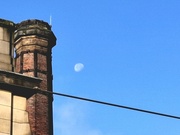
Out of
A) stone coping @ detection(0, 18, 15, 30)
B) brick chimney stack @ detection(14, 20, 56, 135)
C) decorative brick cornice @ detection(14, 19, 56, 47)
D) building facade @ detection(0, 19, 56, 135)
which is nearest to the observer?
building facade @ detection(0, 19, 56, 135)

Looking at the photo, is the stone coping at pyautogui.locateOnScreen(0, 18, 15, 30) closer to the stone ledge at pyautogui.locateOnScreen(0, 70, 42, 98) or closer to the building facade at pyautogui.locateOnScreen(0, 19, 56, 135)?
the building facade at pyautogui.locateOnScreen(0, 19, 56, 135)

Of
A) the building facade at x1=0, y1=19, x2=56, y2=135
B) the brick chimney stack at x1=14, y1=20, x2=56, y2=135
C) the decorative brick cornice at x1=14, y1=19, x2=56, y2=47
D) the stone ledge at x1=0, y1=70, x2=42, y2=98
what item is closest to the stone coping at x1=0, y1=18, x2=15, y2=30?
the building facade at x1=0, y1=19, x2=56, y2=135

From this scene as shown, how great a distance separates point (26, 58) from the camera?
66.6 ft

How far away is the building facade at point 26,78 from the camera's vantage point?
39.2 ft

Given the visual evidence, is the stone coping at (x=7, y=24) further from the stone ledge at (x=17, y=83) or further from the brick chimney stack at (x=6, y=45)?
the stone ledge at (x=17, y=83)

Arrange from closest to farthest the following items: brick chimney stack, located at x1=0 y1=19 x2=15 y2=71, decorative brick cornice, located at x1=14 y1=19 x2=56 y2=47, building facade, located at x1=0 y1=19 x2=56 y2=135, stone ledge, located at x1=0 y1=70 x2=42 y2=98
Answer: building facade, located at x1=0 y1=19 x2=56 y2=135 → stone ledge, located at x1=0 y1=70 x2=42 y2=98 → brick chimney stack, located at x1=0 y1=19 x2=15 y2=71 → decorative brick cornice, located at x1=14 y1=19 x2=56 y2=47

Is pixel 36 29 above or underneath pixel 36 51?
above

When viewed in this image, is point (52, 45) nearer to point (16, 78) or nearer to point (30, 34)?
point (30, 34)

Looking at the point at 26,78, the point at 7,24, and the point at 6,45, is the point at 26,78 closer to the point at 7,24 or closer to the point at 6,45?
the point at 6,45

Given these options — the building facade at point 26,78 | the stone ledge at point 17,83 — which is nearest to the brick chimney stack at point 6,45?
the building facade at point 26,78

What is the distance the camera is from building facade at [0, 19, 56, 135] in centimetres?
1196

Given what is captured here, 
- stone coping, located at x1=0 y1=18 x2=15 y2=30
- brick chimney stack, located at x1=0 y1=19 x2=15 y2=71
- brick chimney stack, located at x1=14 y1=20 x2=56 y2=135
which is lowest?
brick chimney stack, located at x1=0 y1=19 x2=15 y2=71

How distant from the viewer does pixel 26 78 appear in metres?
12.4

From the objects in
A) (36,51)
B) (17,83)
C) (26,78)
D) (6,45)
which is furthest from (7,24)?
(36,51)
